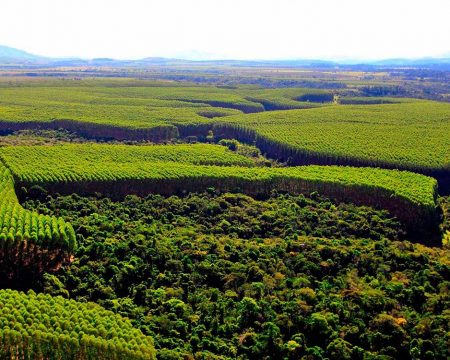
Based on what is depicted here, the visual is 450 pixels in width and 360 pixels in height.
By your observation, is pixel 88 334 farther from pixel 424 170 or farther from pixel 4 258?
pixel 424 170

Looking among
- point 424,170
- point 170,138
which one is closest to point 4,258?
point 424,170

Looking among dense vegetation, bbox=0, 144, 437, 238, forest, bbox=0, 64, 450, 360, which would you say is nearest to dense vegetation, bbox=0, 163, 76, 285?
forest, bbox=0, 64, 450, 360

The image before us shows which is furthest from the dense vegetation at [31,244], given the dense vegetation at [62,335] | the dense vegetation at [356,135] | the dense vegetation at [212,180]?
the dense vegetation at [356,135]

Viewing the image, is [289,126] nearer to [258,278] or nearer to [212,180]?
[212,180]

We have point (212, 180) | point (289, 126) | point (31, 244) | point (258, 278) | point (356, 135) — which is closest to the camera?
point (31, 244)

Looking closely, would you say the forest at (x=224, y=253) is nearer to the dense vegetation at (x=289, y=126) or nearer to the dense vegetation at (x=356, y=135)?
the dense vegetation at (x=356, y=135)

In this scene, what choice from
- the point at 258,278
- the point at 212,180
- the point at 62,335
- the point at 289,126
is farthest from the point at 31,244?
the point at 289,126

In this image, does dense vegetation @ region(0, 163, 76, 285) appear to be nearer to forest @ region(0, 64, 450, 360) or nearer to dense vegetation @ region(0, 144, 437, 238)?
forest @ region(0, 64, 450, 360)
